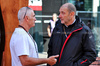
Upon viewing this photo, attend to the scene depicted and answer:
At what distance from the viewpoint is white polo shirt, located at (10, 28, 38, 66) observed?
1626 mm

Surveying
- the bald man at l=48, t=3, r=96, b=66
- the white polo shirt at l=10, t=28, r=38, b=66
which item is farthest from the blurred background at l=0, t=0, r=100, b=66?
the white polo shirt at l=10, t=28, r=38, b=66

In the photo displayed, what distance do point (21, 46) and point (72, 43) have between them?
2.45 feet

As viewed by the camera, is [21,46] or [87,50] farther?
[87,50]

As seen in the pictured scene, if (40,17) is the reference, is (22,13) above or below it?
above

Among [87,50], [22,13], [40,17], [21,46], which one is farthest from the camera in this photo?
[40,17]

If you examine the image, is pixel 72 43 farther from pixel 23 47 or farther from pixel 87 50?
pixel 23 47

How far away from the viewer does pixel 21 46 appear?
63.9 inches

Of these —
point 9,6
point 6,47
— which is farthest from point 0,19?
point 6,47

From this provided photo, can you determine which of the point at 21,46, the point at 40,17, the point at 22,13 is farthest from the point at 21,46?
the point at 40,17

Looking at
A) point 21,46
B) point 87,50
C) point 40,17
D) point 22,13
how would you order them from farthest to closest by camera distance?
point 40,17
point 87,50
point 22,13
point 21,46

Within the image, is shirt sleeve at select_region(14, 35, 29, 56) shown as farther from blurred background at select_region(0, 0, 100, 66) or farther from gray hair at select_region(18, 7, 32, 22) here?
blurred background at select_region(0, 0, 100, 66)

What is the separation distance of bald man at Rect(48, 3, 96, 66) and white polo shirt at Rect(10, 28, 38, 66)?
0.57 m

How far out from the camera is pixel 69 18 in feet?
7.46

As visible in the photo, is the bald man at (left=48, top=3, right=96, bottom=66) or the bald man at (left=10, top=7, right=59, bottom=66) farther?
the bald man at (left=48, top=3, right=96, bottom=66)
